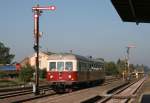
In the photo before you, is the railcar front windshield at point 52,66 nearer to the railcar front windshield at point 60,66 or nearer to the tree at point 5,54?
the railcar front windshield at point 60,66

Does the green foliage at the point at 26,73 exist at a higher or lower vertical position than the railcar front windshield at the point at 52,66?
higher

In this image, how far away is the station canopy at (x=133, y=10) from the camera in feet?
50.0

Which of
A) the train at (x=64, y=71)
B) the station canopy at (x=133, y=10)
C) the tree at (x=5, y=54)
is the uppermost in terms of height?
the tree at (x=5, y=54)

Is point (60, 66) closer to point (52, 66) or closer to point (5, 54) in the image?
point (52, 66)

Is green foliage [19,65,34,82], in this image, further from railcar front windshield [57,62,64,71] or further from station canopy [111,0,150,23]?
station canopy [111,0,150,23]

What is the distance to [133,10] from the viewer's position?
662 inches

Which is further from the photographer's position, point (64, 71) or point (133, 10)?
point (64, 71)

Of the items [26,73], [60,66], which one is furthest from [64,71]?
[26,73]

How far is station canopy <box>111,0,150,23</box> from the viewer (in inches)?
600

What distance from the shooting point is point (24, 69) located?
197 ft

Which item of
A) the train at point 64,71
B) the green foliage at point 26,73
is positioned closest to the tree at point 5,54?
the green foliage at point 26,73

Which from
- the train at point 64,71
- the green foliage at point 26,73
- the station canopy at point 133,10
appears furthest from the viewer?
the green foliage at point 26,73

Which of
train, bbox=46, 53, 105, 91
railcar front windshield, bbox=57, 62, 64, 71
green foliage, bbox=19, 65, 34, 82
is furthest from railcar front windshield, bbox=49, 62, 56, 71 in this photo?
green foliage, bbox=19, 65, 34, 82

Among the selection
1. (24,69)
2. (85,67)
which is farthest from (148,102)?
(24,69)
